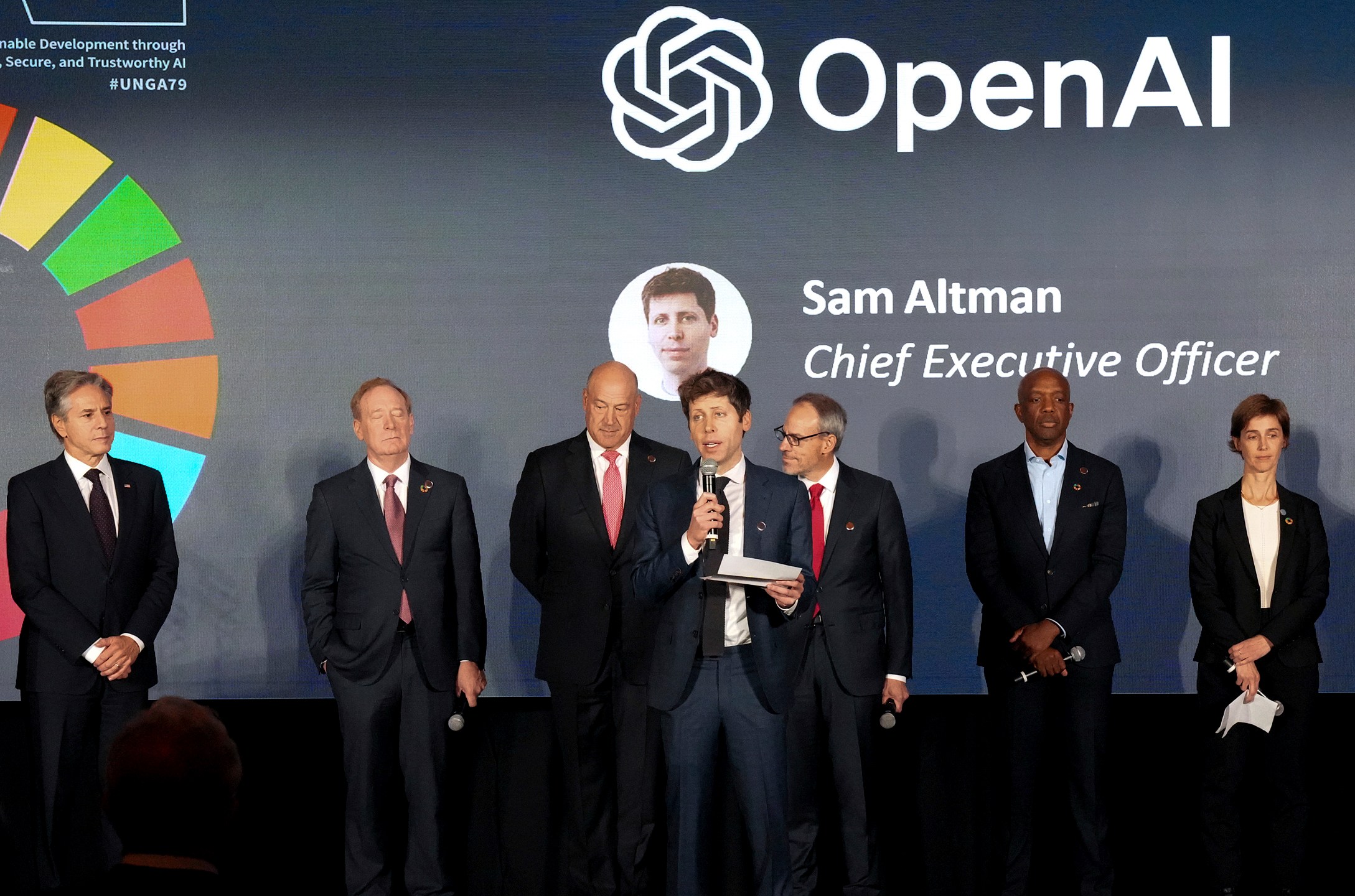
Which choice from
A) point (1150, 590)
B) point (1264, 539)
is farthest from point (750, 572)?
point (1150, 590)

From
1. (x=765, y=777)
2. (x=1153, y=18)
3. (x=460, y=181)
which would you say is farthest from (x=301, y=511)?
(x=1153, y=18)

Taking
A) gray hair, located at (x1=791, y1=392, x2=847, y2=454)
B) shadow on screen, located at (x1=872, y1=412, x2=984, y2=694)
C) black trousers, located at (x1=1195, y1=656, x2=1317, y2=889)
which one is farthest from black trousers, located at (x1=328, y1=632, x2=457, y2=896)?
black trousers, located at (x1=1195, y1=656, x2=1317, y2=889)

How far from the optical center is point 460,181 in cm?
566

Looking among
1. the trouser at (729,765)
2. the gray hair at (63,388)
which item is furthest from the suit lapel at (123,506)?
the trouser at (729,765)

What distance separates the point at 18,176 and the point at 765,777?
4159 millimetres

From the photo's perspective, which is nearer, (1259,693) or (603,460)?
(1259,693)

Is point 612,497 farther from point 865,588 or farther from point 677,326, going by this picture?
point 677,326

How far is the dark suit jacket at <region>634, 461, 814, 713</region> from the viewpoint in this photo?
11.9 feet

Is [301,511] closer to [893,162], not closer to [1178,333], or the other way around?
[893,162]

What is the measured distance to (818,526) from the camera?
4402 mm

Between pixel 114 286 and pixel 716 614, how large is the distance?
3.39 m

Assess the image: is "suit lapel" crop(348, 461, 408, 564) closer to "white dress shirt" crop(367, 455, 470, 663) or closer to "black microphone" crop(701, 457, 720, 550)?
"white dress shirt" crop(367, 455, 470, 663)

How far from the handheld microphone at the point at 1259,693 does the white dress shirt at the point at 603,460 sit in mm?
2092

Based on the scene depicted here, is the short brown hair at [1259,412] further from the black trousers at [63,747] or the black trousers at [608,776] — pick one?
the black trousers at [63,747]
